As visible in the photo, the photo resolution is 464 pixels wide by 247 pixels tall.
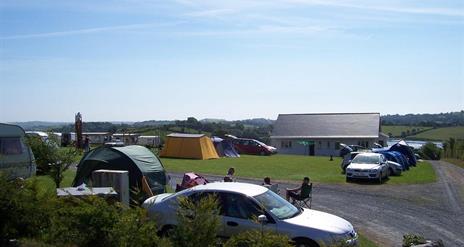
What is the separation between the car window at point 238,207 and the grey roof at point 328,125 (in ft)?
153

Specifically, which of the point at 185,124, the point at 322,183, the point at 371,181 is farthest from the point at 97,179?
the point at 185,124

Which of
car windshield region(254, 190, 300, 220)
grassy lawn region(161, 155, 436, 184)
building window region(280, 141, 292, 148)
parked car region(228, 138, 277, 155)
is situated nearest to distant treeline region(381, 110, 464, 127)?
building window region(280, 141, 292, 148)

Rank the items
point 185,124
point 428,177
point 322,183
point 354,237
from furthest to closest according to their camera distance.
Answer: point 185,124 < point 428,177 < point 322,183 < point 354,237

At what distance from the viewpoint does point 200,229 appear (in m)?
6.78

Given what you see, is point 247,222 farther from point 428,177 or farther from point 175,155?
point 175,155

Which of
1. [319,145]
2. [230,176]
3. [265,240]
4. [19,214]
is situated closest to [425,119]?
[319,145]

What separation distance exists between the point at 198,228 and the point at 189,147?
29.3 meters

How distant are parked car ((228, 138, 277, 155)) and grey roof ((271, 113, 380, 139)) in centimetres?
1325

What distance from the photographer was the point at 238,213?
33.2 ft

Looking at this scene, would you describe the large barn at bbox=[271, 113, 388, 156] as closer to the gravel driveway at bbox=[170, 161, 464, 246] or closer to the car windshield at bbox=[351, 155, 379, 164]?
the car windshield at bbox=[351, 155, 379, 164]

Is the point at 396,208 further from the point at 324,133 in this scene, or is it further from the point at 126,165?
the point at 324,133

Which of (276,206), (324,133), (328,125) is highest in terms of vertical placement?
(328,125)

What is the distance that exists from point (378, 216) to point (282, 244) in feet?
35.6

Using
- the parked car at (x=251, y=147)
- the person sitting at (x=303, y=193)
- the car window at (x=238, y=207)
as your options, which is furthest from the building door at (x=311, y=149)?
the car window at (x=238, y=207)
